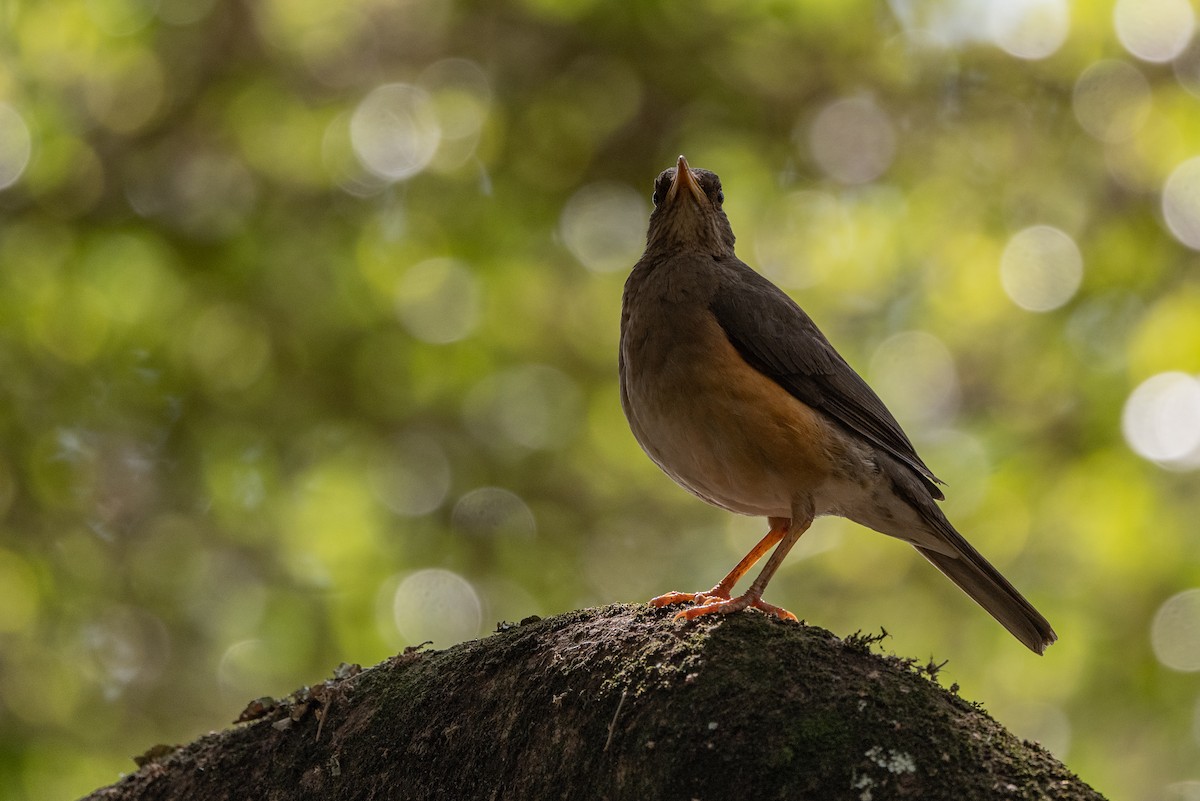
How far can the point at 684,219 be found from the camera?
4.97 metres

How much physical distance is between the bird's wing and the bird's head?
0.31 m

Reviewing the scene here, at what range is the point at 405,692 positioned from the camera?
3170mm

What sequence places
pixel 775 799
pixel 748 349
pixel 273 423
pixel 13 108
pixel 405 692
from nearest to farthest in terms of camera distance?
pixel 775 799 < pixel 405 692 < pixel 748 349 < pixel 13 108 < pixel 273 423

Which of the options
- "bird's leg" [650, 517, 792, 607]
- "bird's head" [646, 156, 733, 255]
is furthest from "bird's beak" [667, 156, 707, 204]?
"bird's leg" [650, 517, 792, 607]

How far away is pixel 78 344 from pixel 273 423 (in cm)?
146

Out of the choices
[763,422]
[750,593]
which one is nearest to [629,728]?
[750,593]

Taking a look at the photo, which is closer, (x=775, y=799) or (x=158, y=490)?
(x=775, y=799)

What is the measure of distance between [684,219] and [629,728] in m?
2.91

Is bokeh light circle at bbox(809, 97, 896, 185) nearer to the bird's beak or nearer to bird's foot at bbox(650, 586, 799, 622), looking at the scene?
the bird's beak

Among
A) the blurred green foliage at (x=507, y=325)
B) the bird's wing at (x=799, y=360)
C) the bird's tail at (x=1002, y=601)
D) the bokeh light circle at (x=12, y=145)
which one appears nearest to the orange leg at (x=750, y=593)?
the bird's wing at (x=799, y=360)

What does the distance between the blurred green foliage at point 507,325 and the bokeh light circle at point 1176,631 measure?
0.07 ft

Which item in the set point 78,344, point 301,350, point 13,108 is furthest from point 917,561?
point 13,108

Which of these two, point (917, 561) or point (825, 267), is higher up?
point (825, 267)

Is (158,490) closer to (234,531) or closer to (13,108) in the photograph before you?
(234,531)
